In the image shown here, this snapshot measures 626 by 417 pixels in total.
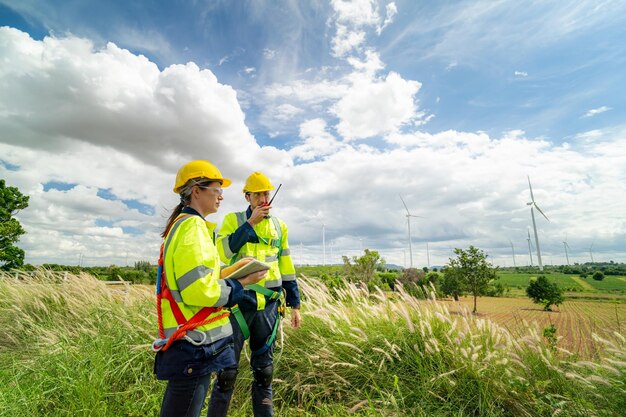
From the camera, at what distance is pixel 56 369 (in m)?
4.58

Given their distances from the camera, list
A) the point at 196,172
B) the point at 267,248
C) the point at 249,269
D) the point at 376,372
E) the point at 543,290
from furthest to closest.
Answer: the point at 543,290 < the point at 376,372 < the point at 267,248 < the point at 196,172 < the point at 249,269

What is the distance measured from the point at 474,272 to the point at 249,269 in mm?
32293

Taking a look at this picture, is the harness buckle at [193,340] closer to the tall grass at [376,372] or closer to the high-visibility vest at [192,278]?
the high-visibility vest at [192,278]

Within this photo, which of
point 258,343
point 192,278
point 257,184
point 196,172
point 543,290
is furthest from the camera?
point 543,290

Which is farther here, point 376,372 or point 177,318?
point 376,372

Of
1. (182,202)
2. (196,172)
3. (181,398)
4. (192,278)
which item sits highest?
(196,172)

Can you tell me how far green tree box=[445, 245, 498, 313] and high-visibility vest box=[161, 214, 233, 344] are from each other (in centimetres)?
3223

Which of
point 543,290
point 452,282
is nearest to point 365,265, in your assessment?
point 452,282

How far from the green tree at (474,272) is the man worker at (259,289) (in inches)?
1203

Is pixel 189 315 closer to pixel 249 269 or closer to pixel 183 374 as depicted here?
pixel 183 374

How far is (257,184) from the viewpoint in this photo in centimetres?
403

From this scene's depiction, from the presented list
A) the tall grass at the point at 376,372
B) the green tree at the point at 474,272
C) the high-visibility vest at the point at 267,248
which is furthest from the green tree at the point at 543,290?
the high-visibility vest at the point at 267,248

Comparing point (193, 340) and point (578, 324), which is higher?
point (193, 340)

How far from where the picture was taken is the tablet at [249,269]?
2.52 m
